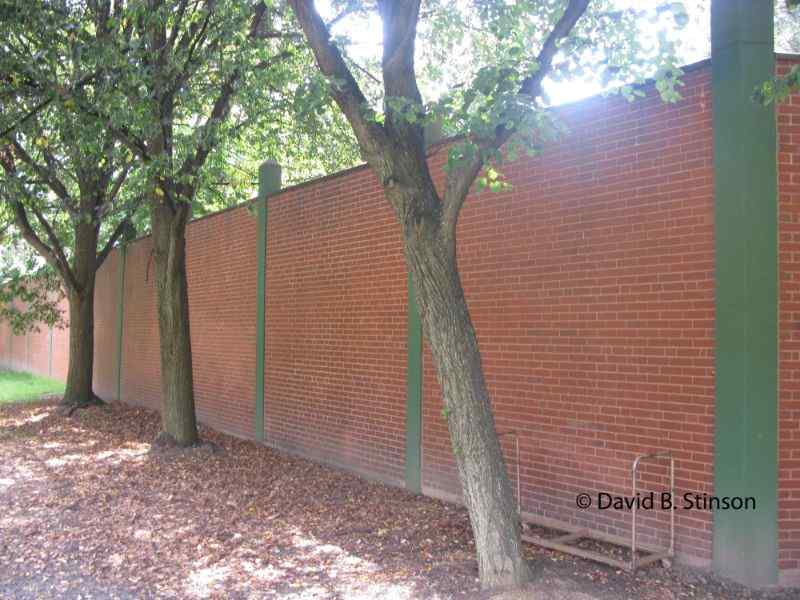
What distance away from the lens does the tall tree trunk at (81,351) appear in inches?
610

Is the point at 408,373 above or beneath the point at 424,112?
beneath

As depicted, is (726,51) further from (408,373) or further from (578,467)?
(408,373)

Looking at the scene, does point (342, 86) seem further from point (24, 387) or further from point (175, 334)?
point (24, 387)

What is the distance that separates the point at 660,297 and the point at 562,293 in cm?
97

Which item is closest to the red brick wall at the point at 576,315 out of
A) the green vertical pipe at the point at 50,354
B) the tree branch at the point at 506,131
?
the tree branch at the point at 506,131

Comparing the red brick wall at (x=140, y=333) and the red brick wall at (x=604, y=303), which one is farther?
the red brick wall at (x=140, y=333)

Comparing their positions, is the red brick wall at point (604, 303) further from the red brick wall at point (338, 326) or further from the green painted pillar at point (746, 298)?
the red brick wall at point (338, 326)

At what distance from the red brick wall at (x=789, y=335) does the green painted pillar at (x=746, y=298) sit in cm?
7

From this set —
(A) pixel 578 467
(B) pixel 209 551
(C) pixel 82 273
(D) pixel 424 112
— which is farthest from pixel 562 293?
(C) pixel 82 273

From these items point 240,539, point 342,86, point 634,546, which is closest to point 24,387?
point 240,539

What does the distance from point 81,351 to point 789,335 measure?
13.9m

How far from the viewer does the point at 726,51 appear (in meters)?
5.24

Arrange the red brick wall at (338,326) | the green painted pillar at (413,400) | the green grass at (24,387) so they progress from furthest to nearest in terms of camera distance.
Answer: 1. the green grass at (24,387)
2. the red brick wall at (338,326)
3. the green painted pillar at (413,400)

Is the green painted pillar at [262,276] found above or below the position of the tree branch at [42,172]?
below
